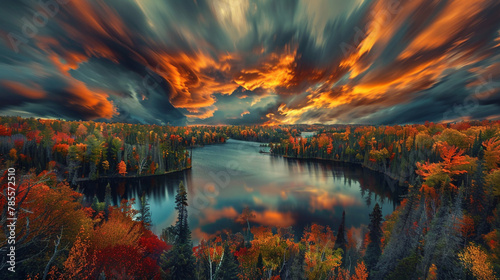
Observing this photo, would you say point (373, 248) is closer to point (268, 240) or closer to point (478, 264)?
point (478, 264)

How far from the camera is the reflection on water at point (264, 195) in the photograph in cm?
4256

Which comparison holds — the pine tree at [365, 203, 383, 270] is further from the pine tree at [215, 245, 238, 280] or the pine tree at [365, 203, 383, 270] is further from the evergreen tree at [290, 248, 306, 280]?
the pine tree at [215, 245, 238, 280]

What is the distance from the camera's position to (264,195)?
2281 inches

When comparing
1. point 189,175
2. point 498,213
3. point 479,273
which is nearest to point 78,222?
point 479,273

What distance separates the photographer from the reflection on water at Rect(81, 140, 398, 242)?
42562 mm

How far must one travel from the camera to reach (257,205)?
5028 centimetres

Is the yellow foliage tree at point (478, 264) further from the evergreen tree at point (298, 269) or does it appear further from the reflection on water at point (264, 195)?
the reflection on water at point (264, 195)

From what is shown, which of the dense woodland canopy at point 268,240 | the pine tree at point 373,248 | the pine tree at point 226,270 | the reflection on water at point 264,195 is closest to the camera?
the dense woodland canopy at point 268,240

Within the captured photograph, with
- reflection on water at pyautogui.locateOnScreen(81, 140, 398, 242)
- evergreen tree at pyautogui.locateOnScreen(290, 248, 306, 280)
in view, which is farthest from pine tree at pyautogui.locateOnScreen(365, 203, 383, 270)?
reflection on water at pyautogui.locateOnScreen(81, 140, 398, 242)

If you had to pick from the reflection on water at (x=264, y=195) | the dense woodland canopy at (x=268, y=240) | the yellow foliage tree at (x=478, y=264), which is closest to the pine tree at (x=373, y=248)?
the dense woodland canopy at (x=268, y=240)

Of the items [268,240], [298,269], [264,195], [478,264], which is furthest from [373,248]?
[264,195]

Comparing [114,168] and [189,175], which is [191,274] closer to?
[189,175]

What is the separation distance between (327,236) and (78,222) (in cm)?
4143

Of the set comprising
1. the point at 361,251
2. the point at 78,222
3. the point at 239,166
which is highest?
the point at 78,222
